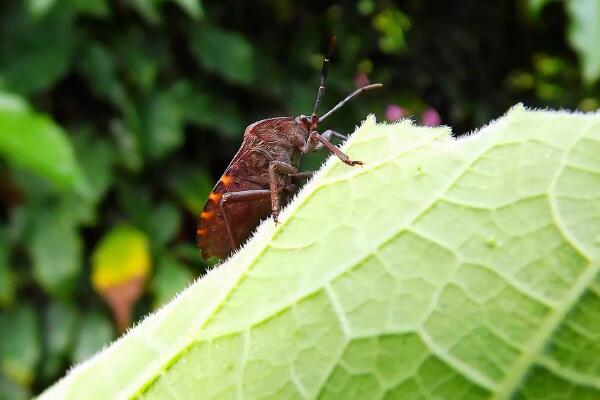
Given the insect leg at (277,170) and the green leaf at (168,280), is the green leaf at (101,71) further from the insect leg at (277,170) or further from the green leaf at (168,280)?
the insect leg at (277,170)

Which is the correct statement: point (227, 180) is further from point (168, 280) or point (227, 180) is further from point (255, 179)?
point (168, 280)

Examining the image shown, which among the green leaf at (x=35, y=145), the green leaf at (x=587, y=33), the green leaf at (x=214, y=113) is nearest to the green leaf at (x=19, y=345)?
the green leaf at (x=214, y=113)

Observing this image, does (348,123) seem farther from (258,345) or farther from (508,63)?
(258,345)

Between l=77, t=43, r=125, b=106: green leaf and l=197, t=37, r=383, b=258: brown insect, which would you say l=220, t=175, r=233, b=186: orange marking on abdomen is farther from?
l=77, t=43, r=125, b=106: green leaf

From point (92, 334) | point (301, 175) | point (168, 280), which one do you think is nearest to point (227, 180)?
point (301, 175)

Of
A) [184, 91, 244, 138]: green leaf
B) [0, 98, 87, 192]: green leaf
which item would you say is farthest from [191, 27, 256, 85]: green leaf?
[0, 98, 87, 192]: green leaf

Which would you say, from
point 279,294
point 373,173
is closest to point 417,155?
point 373,173

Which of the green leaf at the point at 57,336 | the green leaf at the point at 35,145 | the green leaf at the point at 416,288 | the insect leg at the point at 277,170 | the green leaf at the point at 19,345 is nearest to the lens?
the green leaf at the point at 416,288
